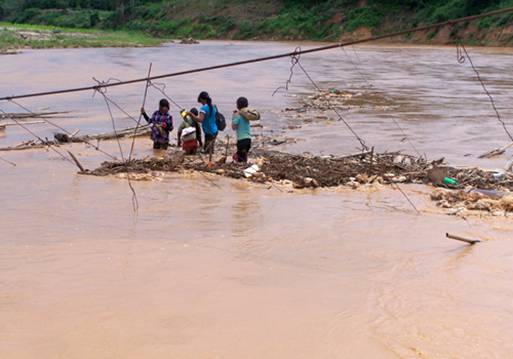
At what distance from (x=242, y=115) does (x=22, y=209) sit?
3.00 metres

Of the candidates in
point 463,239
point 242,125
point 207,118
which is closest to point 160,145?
point 207,118

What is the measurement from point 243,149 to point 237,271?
398 centimetres

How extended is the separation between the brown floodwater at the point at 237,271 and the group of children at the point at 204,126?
0.90m

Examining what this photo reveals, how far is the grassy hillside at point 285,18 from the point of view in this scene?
45.6 meters

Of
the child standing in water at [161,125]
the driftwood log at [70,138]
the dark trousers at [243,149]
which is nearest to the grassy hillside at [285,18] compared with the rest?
the driftwood log at [70,138]

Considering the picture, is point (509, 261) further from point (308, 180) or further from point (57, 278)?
point (57, 278)

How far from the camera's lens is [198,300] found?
521 cm

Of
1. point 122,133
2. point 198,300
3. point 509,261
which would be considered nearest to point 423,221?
point 509,261

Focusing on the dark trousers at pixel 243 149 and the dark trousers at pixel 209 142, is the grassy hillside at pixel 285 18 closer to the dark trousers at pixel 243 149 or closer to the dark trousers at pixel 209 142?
the dark trousers at pixel 209 142

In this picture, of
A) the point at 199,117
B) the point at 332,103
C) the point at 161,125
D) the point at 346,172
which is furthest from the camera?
the point at 332,103

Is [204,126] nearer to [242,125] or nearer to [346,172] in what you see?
[242,125]

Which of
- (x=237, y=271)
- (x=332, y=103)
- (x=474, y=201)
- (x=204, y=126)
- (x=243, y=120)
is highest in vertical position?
(x=243, y=120)

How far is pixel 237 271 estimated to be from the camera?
5.81m

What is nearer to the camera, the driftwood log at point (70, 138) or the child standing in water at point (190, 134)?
the child standing in water at point (190, 134)
